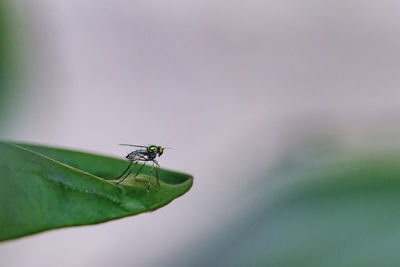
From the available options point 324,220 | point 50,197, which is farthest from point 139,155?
point 50,197

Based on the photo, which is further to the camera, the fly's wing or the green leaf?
the fly's wing

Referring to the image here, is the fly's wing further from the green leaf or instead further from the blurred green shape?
the green leaf

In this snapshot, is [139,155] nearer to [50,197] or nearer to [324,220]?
[324,220]

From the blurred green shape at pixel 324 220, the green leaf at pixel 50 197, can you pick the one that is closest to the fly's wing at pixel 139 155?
the blurred green shape at pixel 324 220

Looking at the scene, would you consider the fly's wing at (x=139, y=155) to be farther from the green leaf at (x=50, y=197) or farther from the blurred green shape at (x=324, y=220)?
the green leaf at (x=50, y=197)

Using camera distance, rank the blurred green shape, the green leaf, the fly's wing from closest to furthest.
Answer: the green leaf
the blurred green shape
the fly's wing

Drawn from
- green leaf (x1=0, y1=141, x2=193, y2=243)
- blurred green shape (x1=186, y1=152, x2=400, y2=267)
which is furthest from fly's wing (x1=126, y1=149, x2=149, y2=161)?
green leaf (x1=0, y1=141, x2=193, y2=243)
